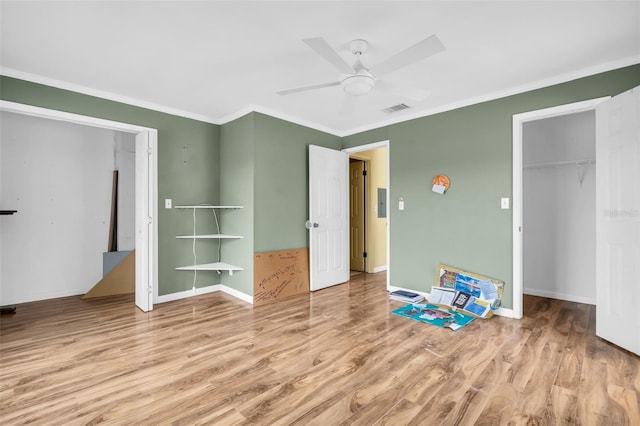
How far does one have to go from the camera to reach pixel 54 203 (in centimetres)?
411

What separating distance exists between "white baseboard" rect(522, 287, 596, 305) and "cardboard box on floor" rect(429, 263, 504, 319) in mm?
1247

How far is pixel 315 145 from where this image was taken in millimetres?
4668

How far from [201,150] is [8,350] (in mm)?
2854

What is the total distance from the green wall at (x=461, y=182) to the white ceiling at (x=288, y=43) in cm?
17

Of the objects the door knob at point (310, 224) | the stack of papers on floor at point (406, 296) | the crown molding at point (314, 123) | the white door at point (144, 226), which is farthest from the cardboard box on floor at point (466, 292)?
the white door at point (144, 226)

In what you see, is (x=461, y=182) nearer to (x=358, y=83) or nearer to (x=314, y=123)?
(x=358, y=83)

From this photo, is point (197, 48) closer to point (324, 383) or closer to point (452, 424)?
point (324, 383)

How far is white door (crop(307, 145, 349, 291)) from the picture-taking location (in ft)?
14.6

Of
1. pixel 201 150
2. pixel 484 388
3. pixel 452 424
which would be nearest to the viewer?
pixel 452 424

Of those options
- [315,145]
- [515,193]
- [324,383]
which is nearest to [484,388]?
[324,383]

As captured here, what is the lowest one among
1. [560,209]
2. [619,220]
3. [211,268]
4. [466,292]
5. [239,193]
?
[466,292]

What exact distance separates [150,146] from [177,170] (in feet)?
1.88

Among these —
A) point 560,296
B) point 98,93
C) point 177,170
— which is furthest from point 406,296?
point 98,93

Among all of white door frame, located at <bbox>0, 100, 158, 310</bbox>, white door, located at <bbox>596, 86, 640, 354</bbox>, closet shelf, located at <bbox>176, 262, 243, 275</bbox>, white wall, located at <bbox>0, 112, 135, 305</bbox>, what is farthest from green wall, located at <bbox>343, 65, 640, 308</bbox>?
white wall, located at <bbox>0, 112, 135, 305</bbox>
